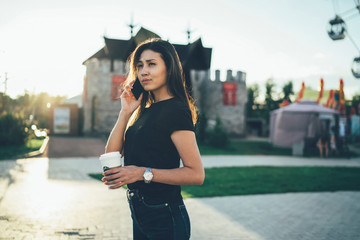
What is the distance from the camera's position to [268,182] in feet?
29.1

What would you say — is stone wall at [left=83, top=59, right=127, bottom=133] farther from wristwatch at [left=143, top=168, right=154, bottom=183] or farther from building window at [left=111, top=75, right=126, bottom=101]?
wristwatch at [left=143, top=168, right=154, bottom=183]

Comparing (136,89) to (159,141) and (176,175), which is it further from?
(176,175)

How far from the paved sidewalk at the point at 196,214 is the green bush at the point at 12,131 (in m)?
9.08

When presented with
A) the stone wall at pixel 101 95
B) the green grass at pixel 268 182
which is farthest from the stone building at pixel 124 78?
the green grass at pixel 268 182

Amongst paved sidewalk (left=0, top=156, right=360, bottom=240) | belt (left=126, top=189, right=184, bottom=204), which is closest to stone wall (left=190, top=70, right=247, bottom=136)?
paved sidewalk (left=0, top=156, right=360, bottom=240)

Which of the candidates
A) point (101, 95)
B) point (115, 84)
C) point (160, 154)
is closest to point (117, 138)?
point (160, 154)

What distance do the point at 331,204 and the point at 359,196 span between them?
1.36 m

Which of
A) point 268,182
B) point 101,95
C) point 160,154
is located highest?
point 101,95

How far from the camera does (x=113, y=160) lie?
161 centimetres

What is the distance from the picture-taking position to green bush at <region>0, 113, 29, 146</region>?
616 inches

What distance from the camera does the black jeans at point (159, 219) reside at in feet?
5.68

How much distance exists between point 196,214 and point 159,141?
13.0 feet

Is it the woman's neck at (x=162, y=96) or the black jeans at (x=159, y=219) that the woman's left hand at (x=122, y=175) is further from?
the woman's neck at (x=162, y=96)

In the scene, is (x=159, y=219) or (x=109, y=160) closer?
(x=109, y=160)
